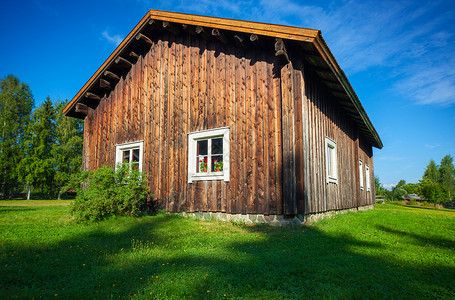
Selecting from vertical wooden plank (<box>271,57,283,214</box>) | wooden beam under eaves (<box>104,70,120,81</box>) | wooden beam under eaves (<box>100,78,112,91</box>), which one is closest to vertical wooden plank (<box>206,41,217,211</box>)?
vertical wooden plank (<box>271,57,283,214</box>)

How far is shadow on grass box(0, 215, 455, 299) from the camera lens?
10.8 ft

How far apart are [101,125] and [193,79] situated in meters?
4.84

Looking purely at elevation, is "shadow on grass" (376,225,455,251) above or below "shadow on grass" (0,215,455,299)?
below

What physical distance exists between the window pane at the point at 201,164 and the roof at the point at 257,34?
3781 mm

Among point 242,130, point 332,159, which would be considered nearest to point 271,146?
point 242,130

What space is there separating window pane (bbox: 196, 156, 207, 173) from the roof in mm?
3781

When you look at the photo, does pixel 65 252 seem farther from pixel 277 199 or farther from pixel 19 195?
pixel 19 195

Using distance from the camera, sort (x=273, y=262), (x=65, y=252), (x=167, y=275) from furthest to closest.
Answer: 1. (x=65, y=252)
2. (x=273, y=262)
3. (x=167, y=275)

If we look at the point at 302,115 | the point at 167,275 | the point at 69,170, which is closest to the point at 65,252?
the point at 167,275

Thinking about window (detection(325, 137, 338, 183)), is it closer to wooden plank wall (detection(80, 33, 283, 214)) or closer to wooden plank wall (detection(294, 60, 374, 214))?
wooden plank wall (detection(294, 60, 374, 214))

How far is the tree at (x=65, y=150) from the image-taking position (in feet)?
100

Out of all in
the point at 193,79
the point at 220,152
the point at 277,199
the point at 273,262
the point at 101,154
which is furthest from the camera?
the point at 101,154

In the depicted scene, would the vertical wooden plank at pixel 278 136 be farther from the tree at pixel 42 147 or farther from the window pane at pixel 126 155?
the tree at pixel 42 147

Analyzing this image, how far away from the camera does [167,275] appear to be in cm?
368
